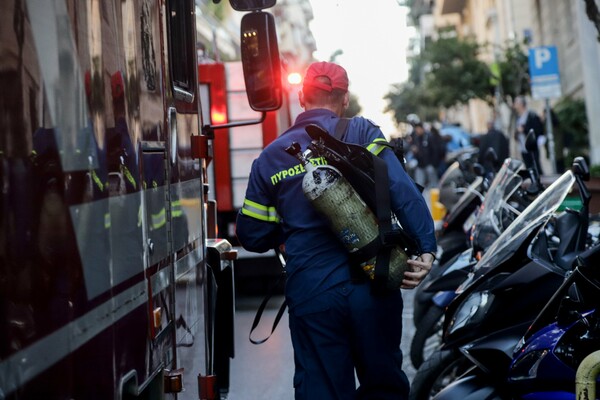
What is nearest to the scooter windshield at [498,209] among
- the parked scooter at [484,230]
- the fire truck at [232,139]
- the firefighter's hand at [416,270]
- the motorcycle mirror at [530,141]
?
the parked scooter at [484,230]

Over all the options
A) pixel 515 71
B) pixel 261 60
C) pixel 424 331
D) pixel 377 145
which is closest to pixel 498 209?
pixel 424 331

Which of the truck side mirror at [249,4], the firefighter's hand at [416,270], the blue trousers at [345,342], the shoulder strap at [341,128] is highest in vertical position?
the truck side mirror at [249,4]

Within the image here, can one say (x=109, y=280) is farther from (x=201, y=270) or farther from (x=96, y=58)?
(x=201, y=270)

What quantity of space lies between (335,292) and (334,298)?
2cm

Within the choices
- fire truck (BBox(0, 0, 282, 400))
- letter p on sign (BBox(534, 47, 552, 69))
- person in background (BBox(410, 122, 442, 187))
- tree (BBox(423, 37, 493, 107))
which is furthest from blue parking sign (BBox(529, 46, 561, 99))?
tree (BBox(423, 37, 493, 107))

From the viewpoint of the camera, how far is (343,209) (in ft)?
13.7

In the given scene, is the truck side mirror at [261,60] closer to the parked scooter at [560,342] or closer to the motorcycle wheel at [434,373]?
the parked scooter at [560,342]

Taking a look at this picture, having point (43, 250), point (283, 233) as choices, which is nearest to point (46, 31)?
point (43, 250)

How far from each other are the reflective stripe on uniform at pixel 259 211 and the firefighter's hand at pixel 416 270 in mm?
635

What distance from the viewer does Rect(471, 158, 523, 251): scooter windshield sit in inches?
242

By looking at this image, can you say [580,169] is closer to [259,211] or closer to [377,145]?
[377,145]

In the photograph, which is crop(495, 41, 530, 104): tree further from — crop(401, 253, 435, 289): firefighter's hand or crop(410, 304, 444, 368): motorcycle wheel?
crop(401, 253, 435, 289): firefighter's hand

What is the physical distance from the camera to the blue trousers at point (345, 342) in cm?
434

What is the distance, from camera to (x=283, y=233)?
15.3ft
